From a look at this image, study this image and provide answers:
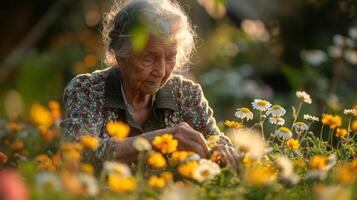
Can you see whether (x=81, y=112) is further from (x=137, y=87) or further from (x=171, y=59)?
(x=171, y=59)

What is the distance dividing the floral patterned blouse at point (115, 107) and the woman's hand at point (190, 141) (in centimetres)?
39

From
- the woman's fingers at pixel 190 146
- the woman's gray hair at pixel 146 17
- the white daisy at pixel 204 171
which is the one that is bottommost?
the white daisy at pixel 204 171

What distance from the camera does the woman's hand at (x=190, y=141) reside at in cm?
282

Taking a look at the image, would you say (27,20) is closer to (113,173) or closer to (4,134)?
(4,134)

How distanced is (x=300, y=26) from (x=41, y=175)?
8082 mm

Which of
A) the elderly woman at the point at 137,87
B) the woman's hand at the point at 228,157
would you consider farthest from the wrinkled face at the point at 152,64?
the woman's hand at the point at 228,157

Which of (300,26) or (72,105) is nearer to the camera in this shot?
(72,105)

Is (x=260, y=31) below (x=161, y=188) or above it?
above

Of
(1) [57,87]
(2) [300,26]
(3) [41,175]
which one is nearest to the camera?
(3) [41,175]

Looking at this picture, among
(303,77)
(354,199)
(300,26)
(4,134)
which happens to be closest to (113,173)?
(354,199)

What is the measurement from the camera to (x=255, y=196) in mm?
2350

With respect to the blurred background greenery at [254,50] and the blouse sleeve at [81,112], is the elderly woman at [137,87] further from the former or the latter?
the blurred background greenery at [254,50]

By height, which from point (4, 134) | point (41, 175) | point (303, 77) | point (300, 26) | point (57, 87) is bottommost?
point (41, 175)

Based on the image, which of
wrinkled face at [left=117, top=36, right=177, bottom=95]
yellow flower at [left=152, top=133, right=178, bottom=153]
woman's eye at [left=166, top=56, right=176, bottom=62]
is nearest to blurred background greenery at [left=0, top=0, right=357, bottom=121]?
wrinkled face at [left=117, top=36, right=177, bottom=95]
